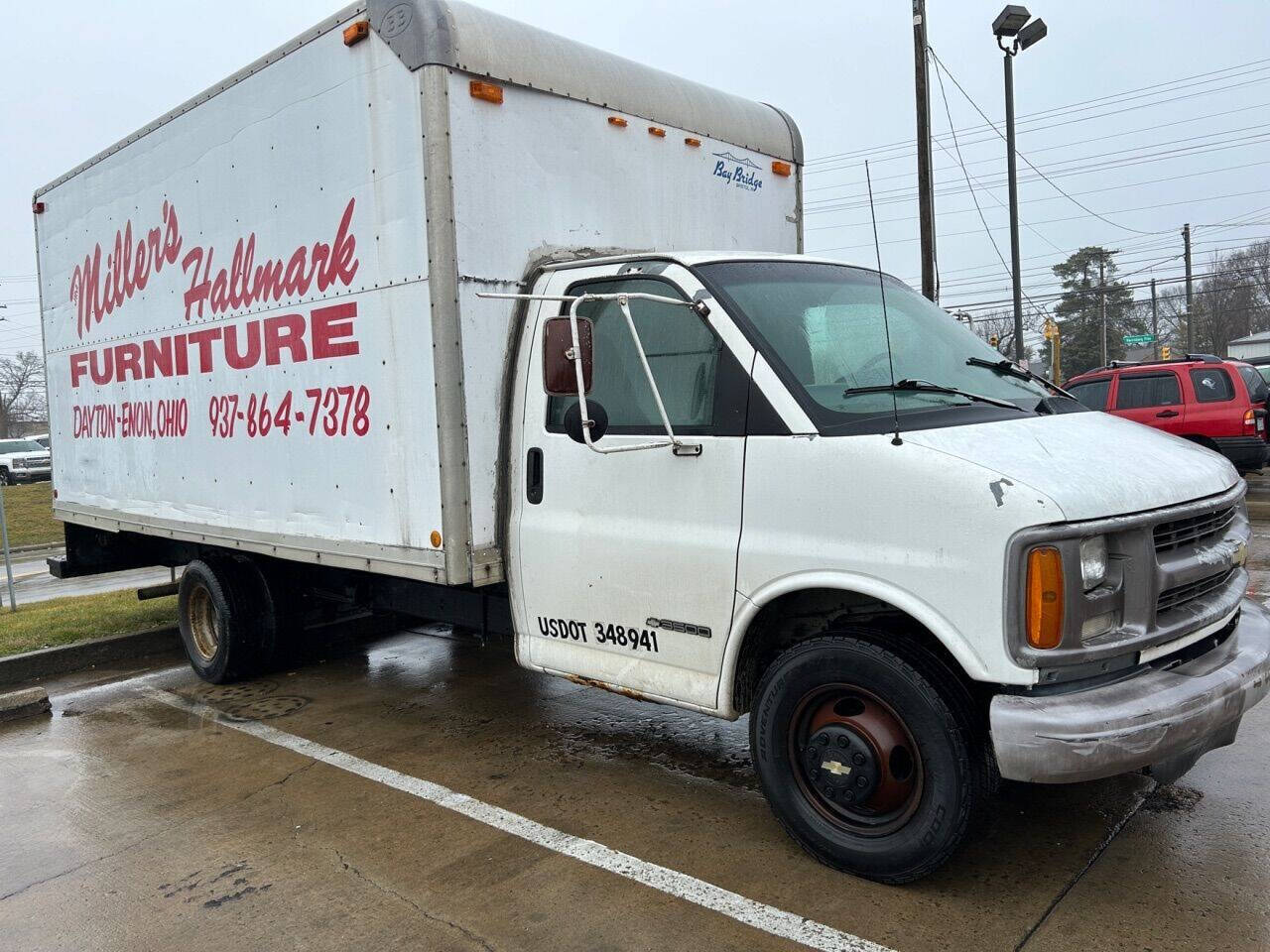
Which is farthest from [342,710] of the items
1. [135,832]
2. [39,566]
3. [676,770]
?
[39,566]

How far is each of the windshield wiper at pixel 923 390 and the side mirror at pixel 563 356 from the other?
3.18ft

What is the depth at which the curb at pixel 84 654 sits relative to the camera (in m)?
6.96

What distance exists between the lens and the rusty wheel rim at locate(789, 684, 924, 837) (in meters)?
3.37

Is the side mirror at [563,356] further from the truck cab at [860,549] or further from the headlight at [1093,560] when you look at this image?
the headlight at [1093,560]

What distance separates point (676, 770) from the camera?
4.68m

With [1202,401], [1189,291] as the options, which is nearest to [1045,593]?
[1202,401]

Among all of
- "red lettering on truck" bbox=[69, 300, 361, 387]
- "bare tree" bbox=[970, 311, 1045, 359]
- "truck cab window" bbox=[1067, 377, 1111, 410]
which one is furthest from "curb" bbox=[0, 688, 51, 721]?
"truck cab window" bbox=[1067, 377, 1111, 410]

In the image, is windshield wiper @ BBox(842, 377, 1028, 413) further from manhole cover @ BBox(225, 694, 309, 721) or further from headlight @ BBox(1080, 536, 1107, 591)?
manhole cover @ BBox(225, 694, 309, 721)

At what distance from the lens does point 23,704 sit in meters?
6.16

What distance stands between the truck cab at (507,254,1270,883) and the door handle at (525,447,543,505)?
13mm

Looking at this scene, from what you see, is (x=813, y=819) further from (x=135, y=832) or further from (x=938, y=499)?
(x=135, y=832)

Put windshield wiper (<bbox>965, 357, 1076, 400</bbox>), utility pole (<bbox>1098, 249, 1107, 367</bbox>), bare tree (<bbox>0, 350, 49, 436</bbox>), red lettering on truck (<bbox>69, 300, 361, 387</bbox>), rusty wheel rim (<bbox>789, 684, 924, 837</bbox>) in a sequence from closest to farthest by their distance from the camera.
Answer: rusty wheel rim (<bbox>789, 684, 924, 837</bbox>) < windshield wiper (<bbox>965, 357, 1076, 400</bbox>) < red lettering on truck (<bbox>69, 300, 361, 387</bbox>) < utility pole (<bbox>1098, 249, 1107, 367</bbox>) < bare tree (<bbox>0, 350, 49, 436</bbox>)

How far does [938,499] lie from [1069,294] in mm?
55572

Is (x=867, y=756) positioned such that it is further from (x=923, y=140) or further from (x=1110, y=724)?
(x=923, y=140)
